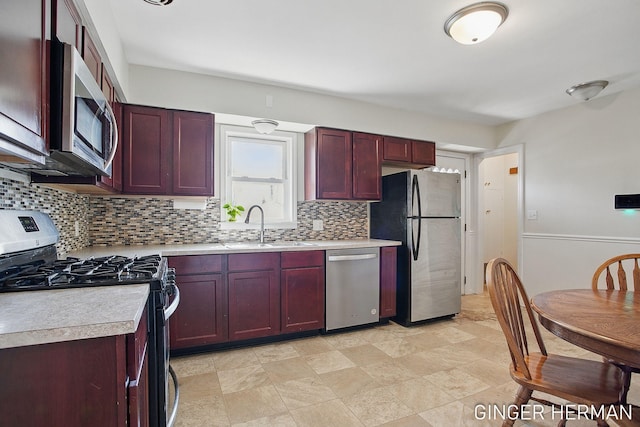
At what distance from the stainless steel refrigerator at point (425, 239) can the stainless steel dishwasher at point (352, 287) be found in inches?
13.8

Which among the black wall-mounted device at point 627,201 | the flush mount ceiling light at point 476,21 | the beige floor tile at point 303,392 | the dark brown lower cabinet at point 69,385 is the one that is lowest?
the beige floor tile at point 303,392

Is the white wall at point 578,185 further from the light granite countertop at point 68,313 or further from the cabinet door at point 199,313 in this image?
the light granite countertop at point 68,313

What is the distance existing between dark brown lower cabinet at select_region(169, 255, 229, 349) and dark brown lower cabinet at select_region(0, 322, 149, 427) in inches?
67.0

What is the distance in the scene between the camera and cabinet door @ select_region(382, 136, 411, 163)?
374 cm

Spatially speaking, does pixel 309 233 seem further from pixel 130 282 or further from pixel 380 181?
pixel 130 282

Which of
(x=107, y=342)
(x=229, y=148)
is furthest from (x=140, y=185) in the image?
(x=107, y=342)

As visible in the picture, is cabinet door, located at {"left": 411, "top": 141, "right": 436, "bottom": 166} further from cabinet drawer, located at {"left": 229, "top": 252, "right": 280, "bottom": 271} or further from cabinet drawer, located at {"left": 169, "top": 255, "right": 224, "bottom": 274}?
cabinet drawer, located at {"left": 169, "top": 255, "right": 224, "bottom": 274}

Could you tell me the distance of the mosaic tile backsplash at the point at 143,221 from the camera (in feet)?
7.26

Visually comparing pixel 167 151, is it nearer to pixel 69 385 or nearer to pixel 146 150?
pixel 146 150

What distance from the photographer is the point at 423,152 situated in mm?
3982

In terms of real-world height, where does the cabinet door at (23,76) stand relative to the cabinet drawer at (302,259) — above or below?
above

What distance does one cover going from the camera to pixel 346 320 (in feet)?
10.4

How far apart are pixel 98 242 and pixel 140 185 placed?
67 centimetres

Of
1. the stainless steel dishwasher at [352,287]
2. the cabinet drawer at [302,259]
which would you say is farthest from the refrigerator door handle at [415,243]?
the cabinet drawer at [302,259]
